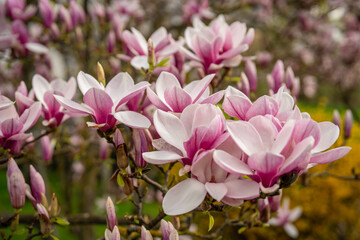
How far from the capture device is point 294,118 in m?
0.95

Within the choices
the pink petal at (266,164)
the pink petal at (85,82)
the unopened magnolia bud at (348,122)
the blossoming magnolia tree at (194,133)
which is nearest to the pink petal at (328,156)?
the blossoming magnolia tree at (194,133)

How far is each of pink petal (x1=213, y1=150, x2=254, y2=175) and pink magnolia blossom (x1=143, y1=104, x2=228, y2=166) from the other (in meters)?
0.05

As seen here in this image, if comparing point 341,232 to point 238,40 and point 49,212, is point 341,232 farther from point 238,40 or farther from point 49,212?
point 49,212

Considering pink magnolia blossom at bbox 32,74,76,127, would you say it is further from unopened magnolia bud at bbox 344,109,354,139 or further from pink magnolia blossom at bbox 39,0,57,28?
unopened magnolia bud at bbox 344,109,354,139

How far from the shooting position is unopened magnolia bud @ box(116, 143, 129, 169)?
1128mm

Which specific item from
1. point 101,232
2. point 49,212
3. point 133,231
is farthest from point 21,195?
point 101,232

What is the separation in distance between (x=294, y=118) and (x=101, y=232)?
6.23 m

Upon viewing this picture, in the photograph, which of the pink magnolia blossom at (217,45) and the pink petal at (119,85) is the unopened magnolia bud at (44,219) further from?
the pink magnolia blossom at (217,45)

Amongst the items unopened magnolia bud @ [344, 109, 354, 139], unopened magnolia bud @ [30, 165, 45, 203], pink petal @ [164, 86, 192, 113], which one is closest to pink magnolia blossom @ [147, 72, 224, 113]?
pink petal @ [164, 86, 192, 113]

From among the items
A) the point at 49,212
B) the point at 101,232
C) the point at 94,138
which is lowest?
the point at 101,232

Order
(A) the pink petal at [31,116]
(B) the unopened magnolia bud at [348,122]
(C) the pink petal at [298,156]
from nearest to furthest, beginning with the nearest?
1. (C) the pink petal at [298,156]
2. (A) the pink petal at [31,116]
3. (B) the unopened magnolia bud at [348,122]

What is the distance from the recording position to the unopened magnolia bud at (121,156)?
1.13m

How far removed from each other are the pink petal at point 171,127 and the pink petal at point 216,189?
14cm

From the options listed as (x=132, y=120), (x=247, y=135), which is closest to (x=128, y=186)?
(x=132, y=120)
